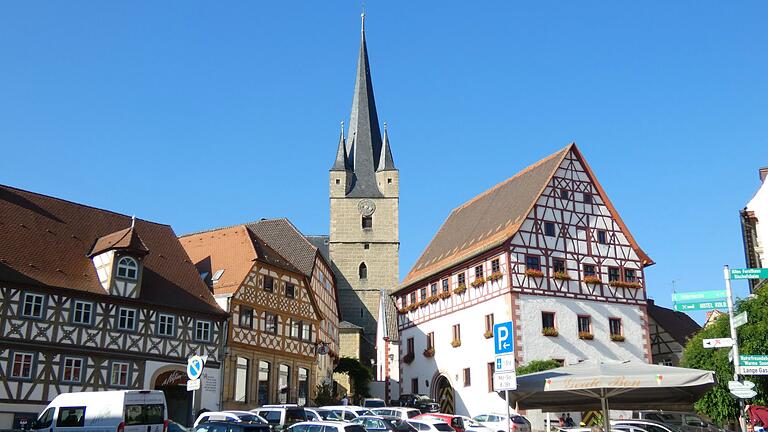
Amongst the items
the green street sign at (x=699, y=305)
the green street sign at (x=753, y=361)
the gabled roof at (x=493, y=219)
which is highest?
the gabled roof at (x=493, y=219)

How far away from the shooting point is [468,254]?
142 ft

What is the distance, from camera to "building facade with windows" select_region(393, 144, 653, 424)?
3994 centimetres

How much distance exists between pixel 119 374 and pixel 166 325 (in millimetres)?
3167

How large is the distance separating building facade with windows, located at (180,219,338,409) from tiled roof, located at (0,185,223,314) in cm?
171

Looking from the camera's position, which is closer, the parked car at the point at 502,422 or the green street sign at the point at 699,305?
the green street sign at the point at 699,305

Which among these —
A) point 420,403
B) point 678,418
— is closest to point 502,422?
point 678,418

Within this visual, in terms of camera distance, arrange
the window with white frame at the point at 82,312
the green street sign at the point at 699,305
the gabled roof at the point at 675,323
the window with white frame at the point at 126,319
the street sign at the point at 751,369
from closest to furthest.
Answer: the street sign at the point at 751,369 → the green street sign at the point at 699,305 → the window with white frame at the point at 82,312 → the window with white frame at the point at 126,319 → the gabled roof at the point at 675,323

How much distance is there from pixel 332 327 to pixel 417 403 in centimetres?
1620

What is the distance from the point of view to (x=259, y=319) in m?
40.8

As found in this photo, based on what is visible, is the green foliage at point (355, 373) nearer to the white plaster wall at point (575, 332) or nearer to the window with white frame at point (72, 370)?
the white plaster wall at point (575, 332)

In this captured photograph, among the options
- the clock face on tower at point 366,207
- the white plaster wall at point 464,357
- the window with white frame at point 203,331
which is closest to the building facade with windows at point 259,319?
the window with white frame at point 203,331

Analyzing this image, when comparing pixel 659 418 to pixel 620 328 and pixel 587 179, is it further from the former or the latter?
pixel 587 179

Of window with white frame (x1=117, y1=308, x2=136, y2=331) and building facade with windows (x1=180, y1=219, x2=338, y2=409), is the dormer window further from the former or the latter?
building facade with windows (x1=180, y1=219, x2=338, y2=409)

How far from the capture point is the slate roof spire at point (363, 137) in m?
90.8
